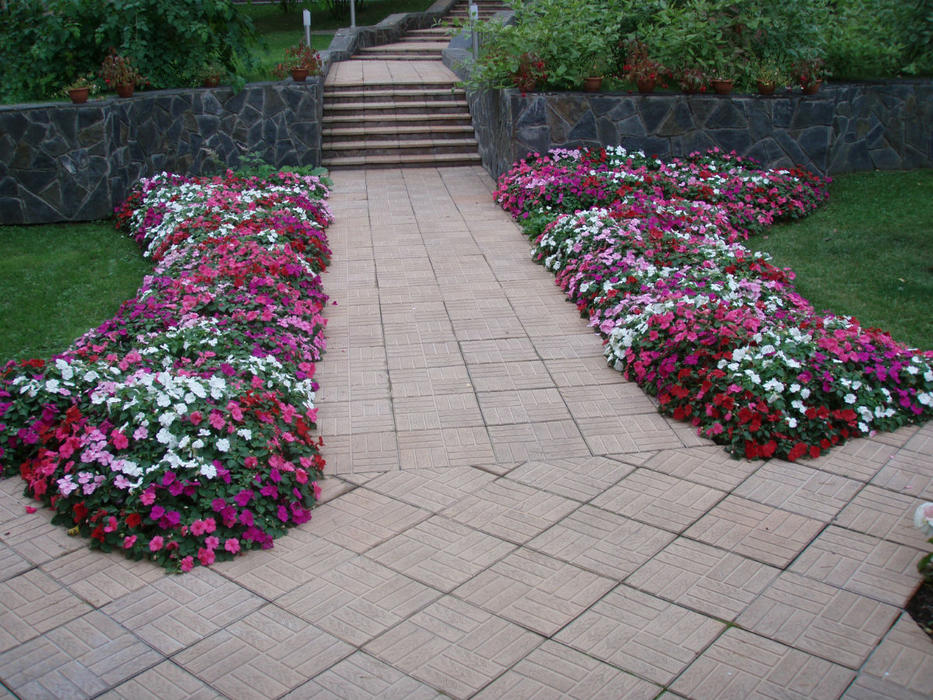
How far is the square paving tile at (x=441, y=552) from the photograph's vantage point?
337 centimetres

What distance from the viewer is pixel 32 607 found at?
318cm

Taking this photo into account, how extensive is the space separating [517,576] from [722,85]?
25.5 feet

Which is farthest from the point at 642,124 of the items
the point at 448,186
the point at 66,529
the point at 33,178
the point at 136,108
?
the point at 66,529

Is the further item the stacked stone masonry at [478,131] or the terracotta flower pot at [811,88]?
the terracotta flower pot at [811,88]

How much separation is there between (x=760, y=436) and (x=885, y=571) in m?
1.05

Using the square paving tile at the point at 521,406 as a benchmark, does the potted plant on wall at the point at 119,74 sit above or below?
above

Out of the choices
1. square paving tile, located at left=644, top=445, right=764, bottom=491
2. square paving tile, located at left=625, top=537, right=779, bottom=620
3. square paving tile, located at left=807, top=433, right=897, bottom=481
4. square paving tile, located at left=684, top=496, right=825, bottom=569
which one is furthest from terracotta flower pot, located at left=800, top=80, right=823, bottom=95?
square paving tile, located at left=625, top=537, right=779, bottom=620

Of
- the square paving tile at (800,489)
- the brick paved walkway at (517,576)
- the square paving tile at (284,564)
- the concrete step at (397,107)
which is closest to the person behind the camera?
the brick paved walkway at (517,576)

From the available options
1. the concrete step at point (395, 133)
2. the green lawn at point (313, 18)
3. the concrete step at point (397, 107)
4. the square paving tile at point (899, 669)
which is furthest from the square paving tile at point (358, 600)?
the green lawn at point (313, 18)

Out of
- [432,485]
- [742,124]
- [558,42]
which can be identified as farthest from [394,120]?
[432,485]

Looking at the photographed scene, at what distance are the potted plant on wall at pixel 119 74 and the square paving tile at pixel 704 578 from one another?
815 cm

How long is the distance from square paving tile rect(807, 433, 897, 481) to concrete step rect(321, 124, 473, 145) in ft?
26.4

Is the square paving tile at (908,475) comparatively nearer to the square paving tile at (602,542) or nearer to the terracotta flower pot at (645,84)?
the square paving tile at (602,542)

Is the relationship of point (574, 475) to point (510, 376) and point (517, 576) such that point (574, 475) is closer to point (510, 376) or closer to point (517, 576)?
point (517, 576)
